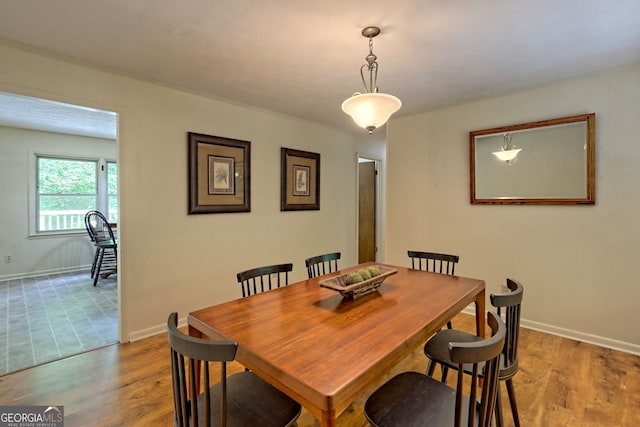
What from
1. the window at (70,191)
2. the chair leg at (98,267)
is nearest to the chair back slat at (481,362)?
the chair leg at (98,267)

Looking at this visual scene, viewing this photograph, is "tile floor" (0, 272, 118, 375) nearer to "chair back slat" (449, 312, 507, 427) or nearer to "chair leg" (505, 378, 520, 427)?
"chair back slat" (449, 312, 507, 427)

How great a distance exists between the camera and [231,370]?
2256mm

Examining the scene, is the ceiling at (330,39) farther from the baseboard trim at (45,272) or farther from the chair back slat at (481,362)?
the baseboard trim at (45,272)

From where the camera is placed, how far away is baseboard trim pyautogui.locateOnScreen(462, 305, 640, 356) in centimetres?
246

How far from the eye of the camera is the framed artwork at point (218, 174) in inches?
117

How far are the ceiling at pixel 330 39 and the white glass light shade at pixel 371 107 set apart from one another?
49cm

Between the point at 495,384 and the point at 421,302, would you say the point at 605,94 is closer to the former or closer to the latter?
the point at 421,302

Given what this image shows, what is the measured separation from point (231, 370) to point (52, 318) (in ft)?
7.52

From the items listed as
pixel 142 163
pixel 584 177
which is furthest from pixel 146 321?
pixel 584 177

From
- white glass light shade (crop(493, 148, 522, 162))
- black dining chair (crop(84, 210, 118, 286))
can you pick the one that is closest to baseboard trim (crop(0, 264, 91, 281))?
black dining chair (crop(84, 210, 118, 286))

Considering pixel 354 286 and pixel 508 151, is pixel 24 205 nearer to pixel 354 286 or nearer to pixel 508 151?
pixel 354 286

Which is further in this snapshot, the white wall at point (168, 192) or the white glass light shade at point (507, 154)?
the white glass light shade at point (507, 154)

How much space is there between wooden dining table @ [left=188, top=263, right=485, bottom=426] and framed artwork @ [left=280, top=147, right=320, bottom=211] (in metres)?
2.05

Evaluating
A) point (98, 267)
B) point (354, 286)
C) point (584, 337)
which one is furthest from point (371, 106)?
point (98, 267)
